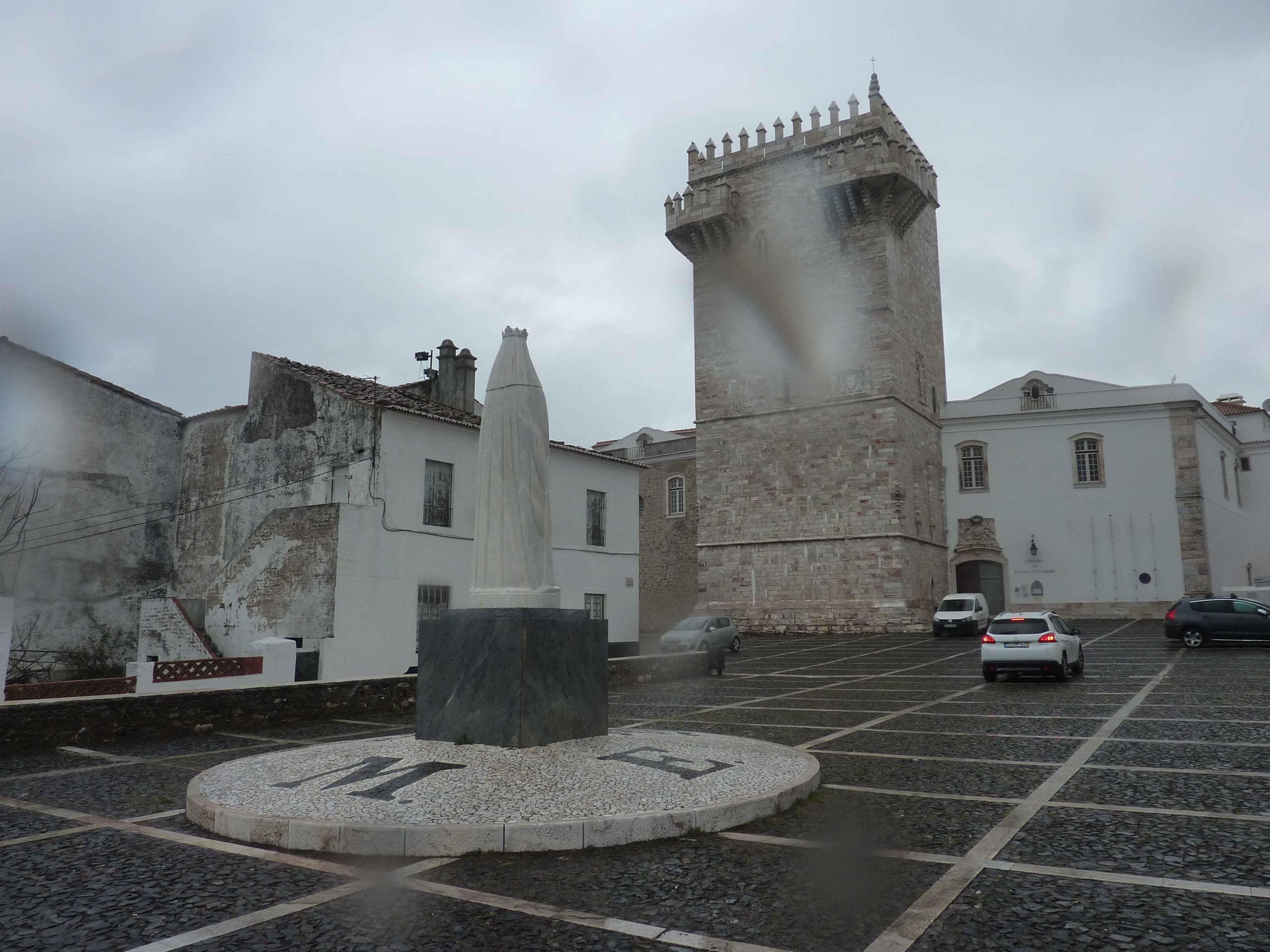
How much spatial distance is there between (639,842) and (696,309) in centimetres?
3140

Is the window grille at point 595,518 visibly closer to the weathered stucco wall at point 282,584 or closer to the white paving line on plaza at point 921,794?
the weathered stucco wall at point 282,584

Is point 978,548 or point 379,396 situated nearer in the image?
point 379,396

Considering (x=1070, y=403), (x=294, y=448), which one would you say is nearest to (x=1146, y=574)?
(x=1070, y=403)

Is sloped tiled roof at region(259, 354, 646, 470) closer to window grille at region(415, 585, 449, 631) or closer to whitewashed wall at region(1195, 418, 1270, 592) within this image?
window grille at region(415, 585, 449, 631)

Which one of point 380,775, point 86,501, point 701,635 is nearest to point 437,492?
point 701,635

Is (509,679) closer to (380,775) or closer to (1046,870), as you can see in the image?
(380,775)

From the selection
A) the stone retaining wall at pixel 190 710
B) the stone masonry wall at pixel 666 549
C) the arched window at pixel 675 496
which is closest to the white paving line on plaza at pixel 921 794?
the stone retaining wall at pixel 190 710

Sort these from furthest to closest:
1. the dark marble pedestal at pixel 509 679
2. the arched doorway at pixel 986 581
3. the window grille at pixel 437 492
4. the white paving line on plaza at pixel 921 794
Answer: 1. the arched doorway at pixel 986 581
2. the window grille at pixel 437 492
3. the dark marble pedestal at pixel 509 679
4. the white paving line on plaza at pixel 921 794

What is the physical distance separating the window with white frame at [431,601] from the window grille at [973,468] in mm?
22935

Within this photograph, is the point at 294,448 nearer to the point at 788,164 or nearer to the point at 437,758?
the point at 437,758

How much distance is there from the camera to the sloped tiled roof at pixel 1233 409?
39.6m

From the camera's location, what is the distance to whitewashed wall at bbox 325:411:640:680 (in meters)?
16.6

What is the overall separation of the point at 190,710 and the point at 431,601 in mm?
8612

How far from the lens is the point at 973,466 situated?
3425 centimetres
